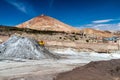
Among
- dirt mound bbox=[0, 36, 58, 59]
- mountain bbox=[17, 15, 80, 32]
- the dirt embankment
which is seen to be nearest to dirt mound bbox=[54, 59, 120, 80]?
dirt mound bbox=[0, 36, 58, 59]

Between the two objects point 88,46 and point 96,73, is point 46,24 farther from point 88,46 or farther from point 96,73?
point 96,73

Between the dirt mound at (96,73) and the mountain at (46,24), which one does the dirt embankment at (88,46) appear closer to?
the dirt mound at (96,73)

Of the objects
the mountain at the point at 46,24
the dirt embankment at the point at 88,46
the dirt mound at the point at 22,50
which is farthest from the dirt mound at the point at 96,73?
the mountain at the point at 46,24

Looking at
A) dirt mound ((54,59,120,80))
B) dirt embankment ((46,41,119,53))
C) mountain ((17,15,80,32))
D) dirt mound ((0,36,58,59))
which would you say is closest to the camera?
dirt mound ((54,59,120,80))

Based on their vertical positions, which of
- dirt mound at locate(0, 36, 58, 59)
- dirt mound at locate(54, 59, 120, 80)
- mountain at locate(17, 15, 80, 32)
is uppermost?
mountain at locate(17, 15, 80, 32)

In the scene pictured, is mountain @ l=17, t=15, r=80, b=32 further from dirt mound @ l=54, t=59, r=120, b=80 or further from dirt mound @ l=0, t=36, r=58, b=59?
dirt mound @ l=54, t=59, r=120, b=80

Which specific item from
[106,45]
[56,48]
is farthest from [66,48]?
[106,45]

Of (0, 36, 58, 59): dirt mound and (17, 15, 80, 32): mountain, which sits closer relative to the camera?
(0, 36, 58, 59): dirt mound

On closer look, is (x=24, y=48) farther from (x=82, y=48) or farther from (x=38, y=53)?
(x=82, y=48)
